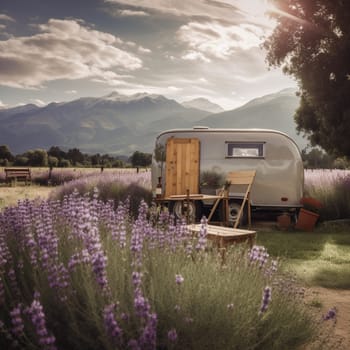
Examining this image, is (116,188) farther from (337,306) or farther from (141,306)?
(141,306)

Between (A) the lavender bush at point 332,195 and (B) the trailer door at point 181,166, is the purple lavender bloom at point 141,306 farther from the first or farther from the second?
(A) the lavender bush at point 332,195

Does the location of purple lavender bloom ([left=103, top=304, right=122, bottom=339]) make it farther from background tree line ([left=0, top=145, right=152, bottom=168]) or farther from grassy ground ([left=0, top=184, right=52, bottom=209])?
background tree line ([left=0, top=145, right=152, bottom=168])

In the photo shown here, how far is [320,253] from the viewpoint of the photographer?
26.7ft

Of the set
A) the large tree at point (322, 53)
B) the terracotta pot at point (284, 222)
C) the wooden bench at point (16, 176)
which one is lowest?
the terracotta pot at point (284, 222)

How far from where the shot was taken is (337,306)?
5000mm

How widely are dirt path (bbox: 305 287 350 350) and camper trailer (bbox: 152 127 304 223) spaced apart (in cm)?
574

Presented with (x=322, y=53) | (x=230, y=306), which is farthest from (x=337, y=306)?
(x=322, y=53)

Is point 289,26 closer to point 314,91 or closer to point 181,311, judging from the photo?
point 314,91

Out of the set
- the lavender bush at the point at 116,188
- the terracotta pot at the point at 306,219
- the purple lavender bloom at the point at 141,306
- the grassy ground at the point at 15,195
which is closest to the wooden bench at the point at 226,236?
the purple lavender bloom at the point at 141,306

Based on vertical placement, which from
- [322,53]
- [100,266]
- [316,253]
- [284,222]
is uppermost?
[322,53]

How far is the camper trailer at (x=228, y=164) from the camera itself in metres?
11.4

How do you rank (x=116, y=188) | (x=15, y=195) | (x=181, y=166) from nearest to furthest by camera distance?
(x=181, y=166), (x=116, y=188), (x=15, y=195)

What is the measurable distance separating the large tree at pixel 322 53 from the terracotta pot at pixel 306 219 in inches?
159

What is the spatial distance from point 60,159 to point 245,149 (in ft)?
156
